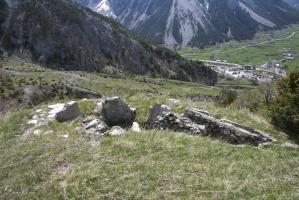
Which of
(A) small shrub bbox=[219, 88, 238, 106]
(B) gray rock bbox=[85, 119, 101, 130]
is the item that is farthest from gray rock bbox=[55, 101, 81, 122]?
(A) small shrub bbox=[219, 88, 238, 106]

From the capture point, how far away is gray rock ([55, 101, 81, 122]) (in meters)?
21.6

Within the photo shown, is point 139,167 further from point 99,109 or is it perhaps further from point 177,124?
point 99,109

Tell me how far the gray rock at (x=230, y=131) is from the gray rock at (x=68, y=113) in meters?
6.36

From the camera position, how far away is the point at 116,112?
2216cm

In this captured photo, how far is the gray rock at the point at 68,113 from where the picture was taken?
849 inches

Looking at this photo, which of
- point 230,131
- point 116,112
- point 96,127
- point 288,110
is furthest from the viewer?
point 288,110

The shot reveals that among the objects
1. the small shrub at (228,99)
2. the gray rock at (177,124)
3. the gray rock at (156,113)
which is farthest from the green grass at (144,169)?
the small shrub at (228,99)

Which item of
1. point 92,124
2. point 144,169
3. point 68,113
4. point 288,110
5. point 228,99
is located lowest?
point 228,99

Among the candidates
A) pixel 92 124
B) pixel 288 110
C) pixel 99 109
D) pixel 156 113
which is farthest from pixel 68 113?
pixel 288 110

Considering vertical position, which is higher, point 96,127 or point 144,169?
point 96,127

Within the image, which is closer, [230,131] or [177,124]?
[230,131]

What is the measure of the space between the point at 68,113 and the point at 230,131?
852cm

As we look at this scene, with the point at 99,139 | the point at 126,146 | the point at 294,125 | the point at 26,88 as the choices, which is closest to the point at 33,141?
the point at 99,139

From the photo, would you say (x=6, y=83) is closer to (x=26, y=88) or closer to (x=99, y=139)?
(x=26, y=88)
